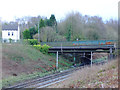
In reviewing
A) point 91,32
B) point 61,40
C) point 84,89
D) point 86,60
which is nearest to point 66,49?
point 61,40

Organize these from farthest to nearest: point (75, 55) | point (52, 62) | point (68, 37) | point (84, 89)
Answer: point (75, 55) → point (68, 37) → point (52, 62) → point (84, 89)

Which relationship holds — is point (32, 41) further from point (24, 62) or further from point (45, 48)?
point (24, 62)

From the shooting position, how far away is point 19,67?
61.2ft

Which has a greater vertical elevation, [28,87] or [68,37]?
[68,37]

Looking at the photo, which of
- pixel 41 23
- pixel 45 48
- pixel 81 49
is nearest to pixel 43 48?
pixel 45 48

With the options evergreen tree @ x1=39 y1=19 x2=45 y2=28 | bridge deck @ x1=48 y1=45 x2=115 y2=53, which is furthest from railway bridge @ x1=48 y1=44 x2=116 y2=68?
evergreen tree @ x1=39 y1=19 x2=45 y2=28

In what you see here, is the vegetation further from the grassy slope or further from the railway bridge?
the grassy slope

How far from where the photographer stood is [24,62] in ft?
67.1

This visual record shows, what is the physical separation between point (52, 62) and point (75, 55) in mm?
5474

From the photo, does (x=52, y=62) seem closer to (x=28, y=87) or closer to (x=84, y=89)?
(x=28, y=87)

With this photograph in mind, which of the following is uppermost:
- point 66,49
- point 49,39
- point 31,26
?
point 31,26

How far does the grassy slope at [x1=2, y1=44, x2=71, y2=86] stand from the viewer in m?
17.1

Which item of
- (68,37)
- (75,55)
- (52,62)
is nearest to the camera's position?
(52,62)

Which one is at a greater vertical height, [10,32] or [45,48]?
[10,32]
